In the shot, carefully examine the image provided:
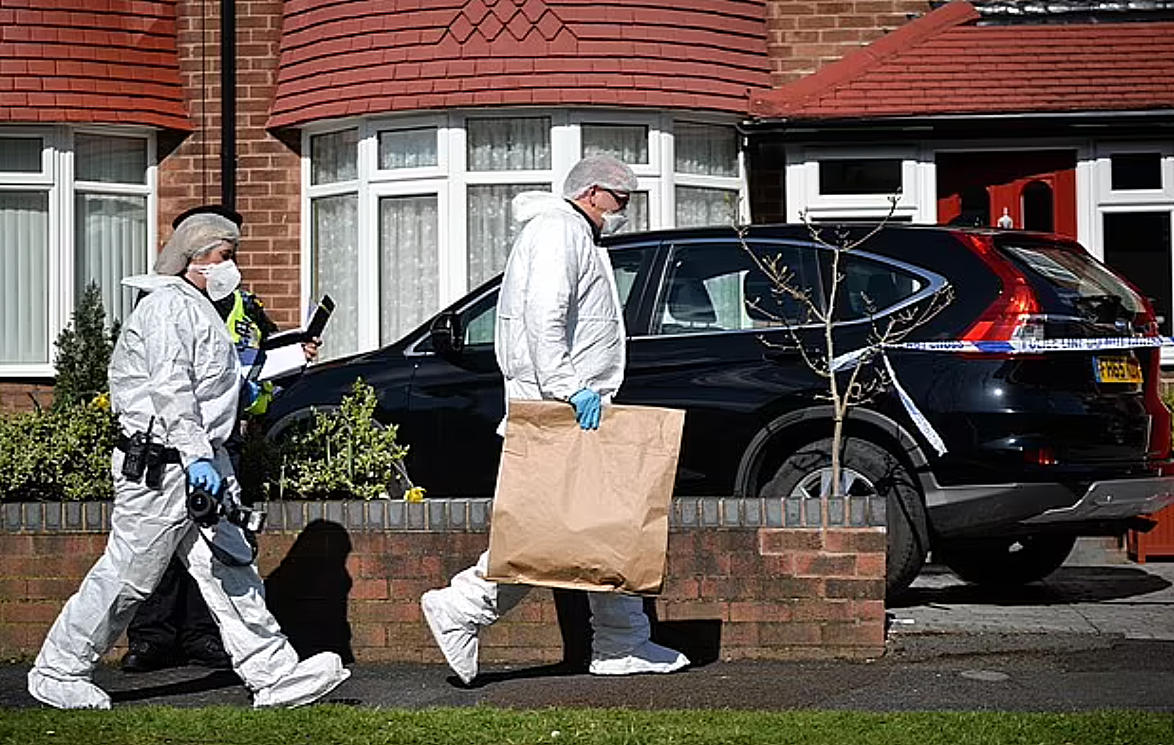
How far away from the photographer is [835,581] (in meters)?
8.98

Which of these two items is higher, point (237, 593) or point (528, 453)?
point (528, 453)

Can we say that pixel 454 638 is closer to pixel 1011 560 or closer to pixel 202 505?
pixel 202 505

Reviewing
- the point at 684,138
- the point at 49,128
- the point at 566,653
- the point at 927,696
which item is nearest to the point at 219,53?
the point at 49,128

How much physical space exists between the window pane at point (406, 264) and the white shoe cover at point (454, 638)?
6693 millimetres

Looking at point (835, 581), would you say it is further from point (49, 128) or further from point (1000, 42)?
point (49, 128)

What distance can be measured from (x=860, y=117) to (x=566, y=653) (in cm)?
631

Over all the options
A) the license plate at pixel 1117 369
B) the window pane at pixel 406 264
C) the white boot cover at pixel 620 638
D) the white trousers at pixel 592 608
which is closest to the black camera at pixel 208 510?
the white trousers at pixel 592 608

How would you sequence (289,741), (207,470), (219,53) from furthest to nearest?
(219,53) < (207,470) < (289,741)

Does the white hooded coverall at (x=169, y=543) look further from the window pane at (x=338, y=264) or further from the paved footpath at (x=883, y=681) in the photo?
the window pane at (x=338, y=264)

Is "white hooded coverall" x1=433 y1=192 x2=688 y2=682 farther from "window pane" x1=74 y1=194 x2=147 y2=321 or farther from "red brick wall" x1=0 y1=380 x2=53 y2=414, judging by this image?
"window pane" x1=74 y1=194 x2=147 y2=321

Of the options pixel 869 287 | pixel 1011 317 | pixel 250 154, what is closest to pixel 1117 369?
pixel 1011 317

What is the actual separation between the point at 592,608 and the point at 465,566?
2.47 feet

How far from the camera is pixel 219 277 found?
8.16 meters

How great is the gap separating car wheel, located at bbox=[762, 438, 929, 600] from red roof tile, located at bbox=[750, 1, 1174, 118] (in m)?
4.71
